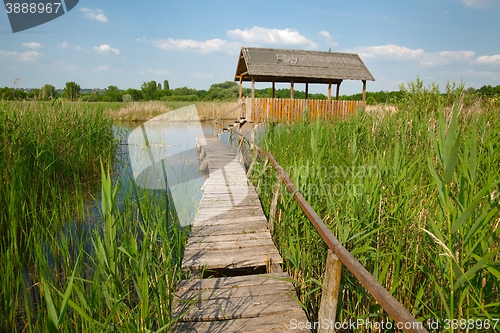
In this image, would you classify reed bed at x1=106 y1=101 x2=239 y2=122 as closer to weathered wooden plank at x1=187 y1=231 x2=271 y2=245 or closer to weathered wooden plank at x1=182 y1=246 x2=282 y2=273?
weathered wooden plank at x1=187 y1=231 x2=271 y2=245

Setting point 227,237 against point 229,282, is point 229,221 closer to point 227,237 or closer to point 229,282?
point 227,237

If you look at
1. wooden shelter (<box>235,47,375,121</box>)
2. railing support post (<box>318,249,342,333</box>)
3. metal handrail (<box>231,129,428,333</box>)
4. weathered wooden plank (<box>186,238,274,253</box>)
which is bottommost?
weathered wooden plank (<box>186,238,274,253</box>)

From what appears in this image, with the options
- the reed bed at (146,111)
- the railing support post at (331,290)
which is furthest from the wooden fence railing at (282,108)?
the railing support post at (331,290)

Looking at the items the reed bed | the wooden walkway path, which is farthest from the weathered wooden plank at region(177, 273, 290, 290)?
the reed bed

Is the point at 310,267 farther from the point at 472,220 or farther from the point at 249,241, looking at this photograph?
the point at 472,220

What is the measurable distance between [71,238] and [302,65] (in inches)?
590

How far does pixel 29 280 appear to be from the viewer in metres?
3.42

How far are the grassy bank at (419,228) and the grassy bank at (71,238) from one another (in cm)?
121

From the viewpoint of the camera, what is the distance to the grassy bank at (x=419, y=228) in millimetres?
1437

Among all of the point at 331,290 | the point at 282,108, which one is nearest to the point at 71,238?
the point at 331,290

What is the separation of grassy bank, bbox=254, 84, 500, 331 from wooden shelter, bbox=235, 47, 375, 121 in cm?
1001

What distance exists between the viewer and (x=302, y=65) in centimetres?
1636

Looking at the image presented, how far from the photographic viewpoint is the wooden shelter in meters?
14.2

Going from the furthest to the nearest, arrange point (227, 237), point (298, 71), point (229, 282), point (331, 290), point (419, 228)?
point (298, 71), point (227, 237), point (229, 282), point (419, 228), point (331, 290)
